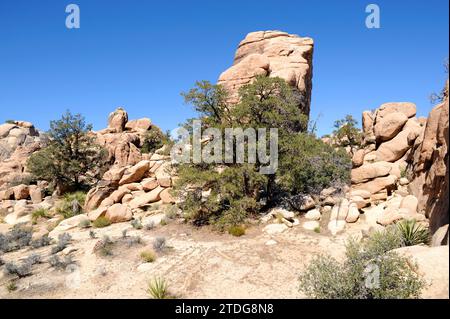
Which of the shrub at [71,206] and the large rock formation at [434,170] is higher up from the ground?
the large rock formation at [434,170]

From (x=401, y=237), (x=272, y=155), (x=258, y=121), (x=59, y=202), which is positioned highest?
(x=258, y=121)

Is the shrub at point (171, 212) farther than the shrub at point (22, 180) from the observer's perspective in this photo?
No

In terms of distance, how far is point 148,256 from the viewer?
38.3 ft

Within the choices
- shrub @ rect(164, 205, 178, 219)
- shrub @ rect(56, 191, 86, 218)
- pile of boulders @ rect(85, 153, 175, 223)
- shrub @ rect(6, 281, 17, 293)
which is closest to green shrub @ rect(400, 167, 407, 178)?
shrub @ rect(164, 205, 178, 219)

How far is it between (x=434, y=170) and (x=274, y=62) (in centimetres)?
1974

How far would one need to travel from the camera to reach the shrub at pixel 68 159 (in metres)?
26.3

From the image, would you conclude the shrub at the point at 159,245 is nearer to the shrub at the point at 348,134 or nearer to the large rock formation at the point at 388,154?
the large rock formation at the point at 388,154

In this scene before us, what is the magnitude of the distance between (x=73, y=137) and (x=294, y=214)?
22.0m

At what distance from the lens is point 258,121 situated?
Answer: 16.7 meters

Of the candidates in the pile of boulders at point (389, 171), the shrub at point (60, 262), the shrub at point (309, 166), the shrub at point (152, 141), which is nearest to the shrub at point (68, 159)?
the shrub at point (152, 141)

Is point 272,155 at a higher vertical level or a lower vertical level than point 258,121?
lower

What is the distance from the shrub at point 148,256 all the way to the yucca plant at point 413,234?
9.15m
